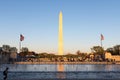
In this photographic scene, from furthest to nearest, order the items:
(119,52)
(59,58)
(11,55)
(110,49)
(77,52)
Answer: (77,52), (110,49), (119,52), (11,55), (59,58)

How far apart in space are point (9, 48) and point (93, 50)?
48.3m

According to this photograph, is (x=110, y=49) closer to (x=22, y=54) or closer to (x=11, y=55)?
(x=22, y=54)

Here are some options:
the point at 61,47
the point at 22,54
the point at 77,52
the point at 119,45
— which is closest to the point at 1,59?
the point at 61,47

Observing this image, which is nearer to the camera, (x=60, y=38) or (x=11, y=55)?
(x=60, y=38)

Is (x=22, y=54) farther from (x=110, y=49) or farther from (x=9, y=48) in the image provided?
(x=110, y=49)

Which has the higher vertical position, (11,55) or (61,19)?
(61,19)

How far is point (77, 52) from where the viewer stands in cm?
17400

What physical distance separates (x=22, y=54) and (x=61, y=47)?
58.5 metres

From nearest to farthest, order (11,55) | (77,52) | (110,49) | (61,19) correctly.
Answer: (61,19) < (11,55) < (110,49) < (77,52)

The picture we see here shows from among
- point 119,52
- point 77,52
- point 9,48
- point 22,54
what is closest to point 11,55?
point 22,54

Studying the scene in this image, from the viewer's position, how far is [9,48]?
148625 millimetres

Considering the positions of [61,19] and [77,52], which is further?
[77,52]

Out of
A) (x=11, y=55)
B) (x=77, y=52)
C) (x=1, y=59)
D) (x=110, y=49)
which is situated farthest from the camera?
(x=77, y=52)

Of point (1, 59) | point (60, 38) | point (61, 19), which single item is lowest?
point (1, 59)
